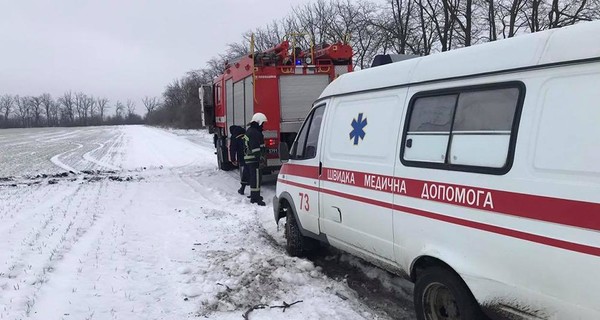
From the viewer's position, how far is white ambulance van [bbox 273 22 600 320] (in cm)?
268

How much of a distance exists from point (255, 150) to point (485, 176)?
23.6 ft

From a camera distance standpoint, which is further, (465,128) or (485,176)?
(465,128)

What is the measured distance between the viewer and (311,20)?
155 feet

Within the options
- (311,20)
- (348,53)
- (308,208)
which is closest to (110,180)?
(348,53)

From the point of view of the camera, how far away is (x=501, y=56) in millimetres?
3225

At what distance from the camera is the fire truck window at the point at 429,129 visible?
364 cm

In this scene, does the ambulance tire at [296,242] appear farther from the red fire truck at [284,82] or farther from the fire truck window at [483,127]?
the red fire truck at [284,82]

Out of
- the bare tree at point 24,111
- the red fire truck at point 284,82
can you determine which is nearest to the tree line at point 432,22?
the red fire truck at point 284,82

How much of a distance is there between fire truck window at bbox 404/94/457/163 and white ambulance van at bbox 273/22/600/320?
0.01 metres

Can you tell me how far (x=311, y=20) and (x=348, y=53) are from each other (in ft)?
123

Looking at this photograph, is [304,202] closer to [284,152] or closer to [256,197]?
[284,152]

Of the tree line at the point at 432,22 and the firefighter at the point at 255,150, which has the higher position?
the tree line at the point at 432,22

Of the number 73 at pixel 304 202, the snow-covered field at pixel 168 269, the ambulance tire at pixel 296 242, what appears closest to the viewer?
the snow-covered field at pixel 168 269

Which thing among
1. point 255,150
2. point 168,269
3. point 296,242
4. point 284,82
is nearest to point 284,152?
point 296,242
